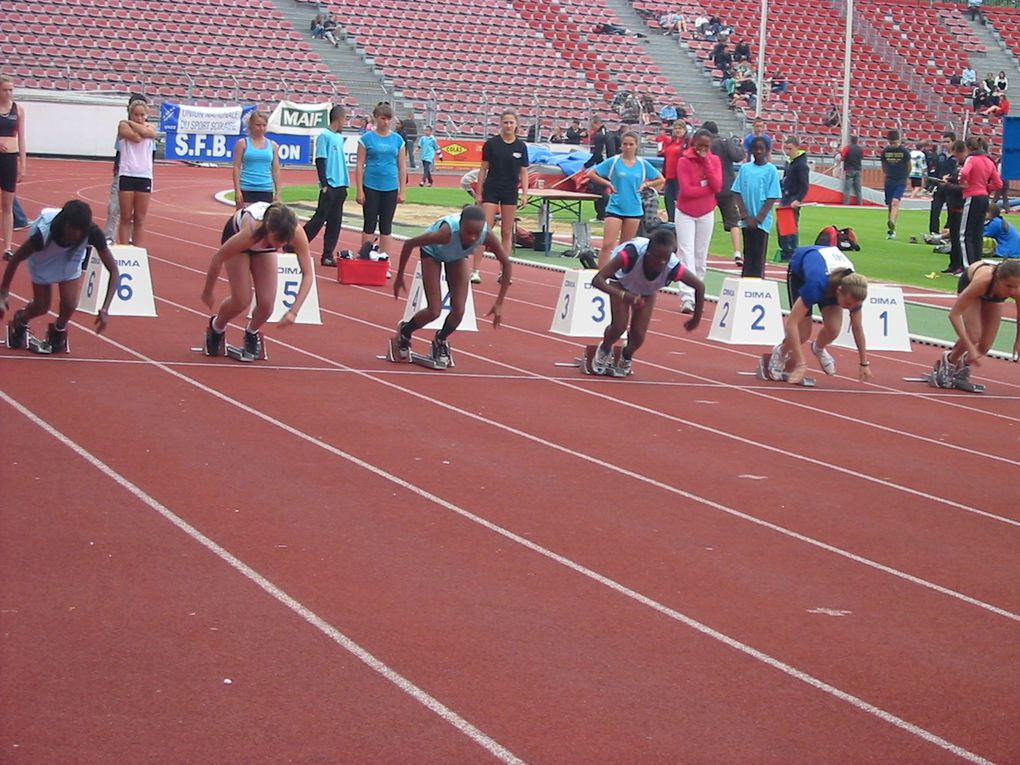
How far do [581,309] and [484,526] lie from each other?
262 inches

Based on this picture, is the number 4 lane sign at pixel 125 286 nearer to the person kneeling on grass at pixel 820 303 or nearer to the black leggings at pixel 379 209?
the black leggings at pixel 379 209

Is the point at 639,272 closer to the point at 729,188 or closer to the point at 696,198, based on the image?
the point at 696,198

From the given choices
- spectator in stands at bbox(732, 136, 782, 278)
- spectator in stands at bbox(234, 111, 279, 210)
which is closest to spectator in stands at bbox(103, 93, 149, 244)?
spectator in stands at bbox(234, 111, 279, 210)

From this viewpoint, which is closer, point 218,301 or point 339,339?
point 339,339

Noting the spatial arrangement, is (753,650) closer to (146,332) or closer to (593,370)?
(593,370)

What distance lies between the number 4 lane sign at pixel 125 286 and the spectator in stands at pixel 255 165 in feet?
8.56

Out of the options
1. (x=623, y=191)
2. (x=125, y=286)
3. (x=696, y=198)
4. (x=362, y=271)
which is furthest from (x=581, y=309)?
(x=125, y=286)

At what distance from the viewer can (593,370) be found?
1170 centimetres

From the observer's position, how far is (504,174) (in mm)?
15602

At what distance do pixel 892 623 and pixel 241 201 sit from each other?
400 inches

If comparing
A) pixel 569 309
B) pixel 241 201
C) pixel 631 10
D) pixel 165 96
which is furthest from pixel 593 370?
pixel 631 10

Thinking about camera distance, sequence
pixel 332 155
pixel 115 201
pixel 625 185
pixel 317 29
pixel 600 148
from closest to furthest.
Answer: pixel 625 185
pixel 115 201
pixel 332 155
pixel 600 148
pixel 317 29

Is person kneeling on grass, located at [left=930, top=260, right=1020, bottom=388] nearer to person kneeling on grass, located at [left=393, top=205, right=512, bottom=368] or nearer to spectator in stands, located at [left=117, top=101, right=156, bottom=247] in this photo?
person kneeling on grass, located at [left=393, top=205, right=512, bottom=368]

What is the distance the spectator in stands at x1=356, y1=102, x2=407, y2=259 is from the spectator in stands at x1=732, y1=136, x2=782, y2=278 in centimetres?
367
